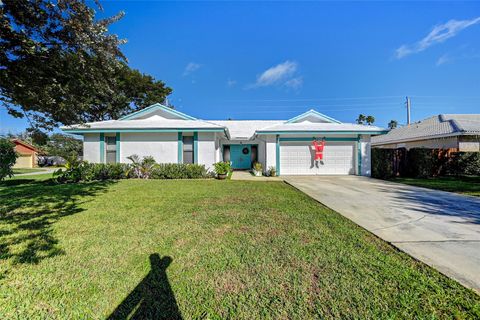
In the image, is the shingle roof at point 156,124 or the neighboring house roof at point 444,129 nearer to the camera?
the shingle roof at point 156,124

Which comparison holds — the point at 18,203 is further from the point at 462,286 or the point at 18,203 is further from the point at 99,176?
the point at 462,286

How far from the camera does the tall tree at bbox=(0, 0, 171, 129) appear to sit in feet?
16.1

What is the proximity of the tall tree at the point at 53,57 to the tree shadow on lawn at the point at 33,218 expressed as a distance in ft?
8.01

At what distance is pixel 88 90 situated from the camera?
629cm

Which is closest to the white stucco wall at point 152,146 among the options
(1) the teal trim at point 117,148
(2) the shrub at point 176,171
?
(1) the teal trim at point 117,148

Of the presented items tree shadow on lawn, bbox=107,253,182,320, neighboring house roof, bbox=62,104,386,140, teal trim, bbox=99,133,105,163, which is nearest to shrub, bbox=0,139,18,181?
neighboring house roof, bbox=62,104,386,140

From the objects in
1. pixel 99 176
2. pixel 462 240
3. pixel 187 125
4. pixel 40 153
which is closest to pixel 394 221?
pixel 462 240

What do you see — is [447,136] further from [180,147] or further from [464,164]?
[180,147]

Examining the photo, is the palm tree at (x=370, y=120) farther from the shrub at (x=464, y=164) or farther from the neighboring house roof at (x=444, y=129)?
the shrub at (x=464, y=164)

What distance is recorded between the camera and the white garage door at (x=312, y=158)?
12867 mm

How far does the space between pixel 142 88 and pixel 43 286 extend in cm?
2484

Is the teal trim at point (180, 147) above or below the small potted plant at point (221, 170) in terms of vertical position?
above

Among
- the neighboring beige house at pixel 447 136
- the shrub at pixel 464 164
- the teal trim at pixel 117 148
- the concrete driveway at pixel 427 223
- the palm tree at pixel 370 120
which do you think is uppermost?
the palm tree at pixel 370 120

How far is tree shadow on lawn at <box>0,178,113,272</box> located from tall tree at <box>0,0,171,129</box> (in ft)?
8.01
